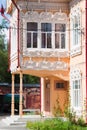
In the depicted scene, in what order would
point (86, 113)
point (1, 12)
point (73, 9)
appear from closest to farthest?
point (86, 113) < point (73, 9) < point (1, 12)

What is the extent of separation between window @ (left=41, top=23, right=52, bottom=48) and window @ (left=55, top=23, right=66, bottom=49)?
36cm

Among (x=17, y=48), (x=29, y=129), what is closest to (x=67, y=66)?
(x=17, y=48)

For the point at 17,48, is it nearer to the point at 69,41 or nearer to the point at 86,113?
the point at 69,41

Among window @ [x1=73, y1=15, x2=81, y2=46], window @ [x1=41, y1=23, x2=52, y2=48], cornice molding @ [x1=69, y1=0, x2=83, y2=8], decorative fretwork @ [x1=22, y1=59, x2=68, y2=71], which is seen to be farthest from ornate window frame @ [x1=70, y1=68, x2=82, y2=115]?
cornice molding @ [x1=69, y1=0, x2=83, y2=8]

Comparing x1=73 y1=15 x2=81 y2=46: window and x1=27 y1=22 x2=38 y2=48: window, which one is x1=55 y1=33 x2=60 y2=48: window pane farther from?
x1=27 y1=22 x2=38 y2=48: window

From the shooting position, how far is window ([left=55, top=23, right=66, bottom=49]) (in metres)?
28.0

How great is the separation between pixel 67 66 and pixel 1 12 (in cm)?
496

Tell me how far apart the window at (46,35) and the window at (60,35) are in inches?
14.0

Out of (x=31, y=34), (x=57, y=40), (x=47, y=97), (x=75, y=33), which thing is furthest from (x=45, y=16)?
(x=47, y=97)

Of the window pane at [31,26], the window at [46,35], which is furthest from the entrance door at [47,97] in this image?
the window pane at [31,26]

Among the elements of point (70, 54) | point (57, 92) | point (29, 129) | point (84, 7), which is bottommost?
point (29, 129)

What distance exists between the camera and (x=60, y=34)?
28109 millimetres

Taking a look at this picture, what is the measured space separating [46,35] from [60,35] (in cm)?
81

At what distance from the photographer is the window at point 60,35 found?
92.0ft
